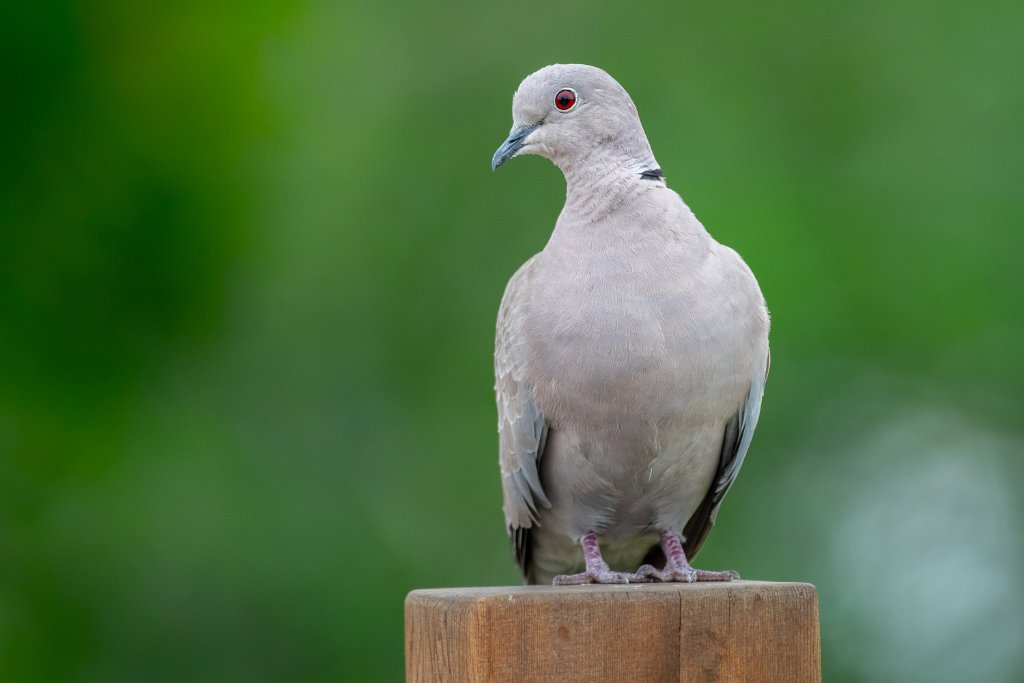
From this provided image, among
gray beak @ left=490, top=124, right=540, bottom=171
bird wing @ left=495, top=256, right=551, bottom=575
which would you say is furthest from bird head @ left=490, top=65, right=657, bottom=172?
bird wing @ left=495, top=256, right=551, bottom=575

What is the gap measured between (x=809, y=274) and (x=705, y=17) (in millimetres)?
2030

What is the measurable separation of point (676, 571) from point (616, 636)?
0.99 meters

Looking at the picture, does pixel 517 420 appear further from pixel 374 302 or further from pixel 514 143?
pixel 374 302

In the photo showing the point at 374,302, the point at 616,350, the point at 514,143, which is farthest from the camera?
the point at 374,302

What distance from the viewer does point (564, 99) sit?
354 cm

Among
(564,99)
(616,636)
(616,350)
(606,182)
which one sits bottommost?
(616,636)

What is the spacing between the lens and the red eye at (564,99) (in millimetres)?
3541

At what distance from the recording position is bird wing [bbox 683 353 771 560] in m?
3.55

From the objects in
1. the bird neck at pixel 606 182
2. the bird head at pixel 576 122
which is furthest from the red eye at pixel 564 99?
the bird neck at pixel 606 182

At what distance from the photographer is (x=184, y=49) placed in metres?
7.50

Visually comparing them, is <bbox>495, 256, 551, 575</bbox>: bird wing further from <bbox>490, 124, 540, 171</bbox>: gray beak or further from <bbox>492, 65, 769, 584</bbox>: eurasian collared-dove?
<bbox>490, 124, 540, 171</bbox>: gray beak

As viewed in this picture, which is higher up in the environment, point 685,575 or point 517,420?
point 517,420

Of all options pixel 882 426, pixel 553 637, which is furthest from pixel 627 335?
pixel 882 426

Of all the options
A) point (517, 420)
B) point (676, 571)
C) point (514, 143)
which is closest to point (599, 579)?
point (676, 571)
